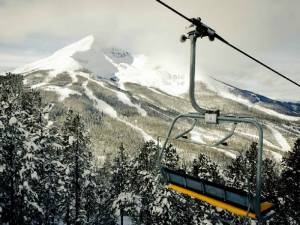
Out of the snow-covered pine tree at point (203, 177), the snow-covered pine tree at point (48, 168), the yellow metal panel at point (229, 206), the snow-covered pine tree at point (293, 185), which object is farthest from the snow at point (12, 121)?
the snow-covered pine tree at point (293, 185)

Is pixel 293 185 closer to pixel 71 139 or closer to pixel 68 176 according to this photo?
pixel 71 139

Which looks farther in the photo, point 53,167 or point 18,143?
point 53,167

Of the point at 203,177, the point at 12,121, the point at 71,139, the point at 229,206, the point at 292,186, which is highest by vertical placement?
the point at 12,121

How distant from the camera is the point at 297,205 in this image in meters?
31.3

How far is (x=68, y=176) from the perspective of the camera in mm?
35344

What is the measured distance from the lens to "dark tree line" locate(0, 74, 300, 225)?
79.1ft

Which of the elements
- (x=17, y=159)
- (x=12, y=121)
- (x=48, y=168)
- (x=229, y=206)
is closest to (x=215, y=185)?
(x=229, y=206)

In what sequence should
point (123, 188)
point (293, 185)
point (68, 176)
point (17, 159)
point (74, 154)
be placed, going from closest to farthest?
1. point (17, 159)
2. point (293, 185)
3. point (74, 154)
4. point (68, 176)
5. point (123, 188)

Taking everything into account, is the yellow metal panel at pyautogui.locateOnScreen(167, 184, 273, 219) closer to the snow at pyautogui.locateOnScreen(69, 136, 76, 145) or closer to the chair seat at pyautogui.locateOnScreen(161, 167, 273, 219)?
the chair seat at pyautogui.locateOnScreen(161, 167, 273, 219)

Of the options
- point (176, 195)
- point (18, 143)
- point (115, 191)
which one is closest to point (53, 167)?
point (18, 143)

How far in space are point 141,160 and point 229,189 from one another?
3050cm

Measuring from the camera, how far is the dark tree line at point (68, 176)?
79.1ft

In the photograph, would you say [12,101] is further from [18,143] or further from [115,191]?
[115,191]

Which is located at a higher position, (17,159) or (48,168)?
(17,159)
